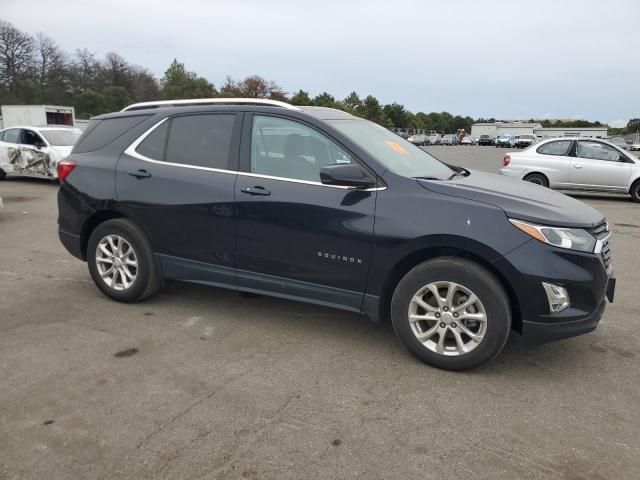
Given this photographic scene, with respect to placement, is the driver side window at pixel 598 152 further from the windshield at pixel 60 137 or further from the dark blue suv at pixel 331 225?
the windshield at pixel 60 137

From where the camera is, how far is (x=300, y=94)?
90.2m

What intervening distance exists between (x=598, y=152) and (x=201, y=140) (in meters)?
10.9

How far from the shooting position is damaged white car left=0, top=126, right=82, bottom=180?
43.8 feet

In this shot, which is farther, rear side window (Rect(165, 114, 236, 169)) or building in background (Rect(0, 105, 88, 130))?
building in background (Rect(0, 105, 88, 130))

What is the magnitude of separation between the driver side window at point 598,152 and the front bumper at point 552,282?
10.1 meters

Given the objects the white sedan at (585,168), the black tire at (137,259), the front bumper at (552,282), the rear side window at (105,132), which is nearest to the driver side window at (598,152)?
the white sedan at (585,168)

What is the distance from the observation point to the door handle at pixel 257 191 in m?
3.97

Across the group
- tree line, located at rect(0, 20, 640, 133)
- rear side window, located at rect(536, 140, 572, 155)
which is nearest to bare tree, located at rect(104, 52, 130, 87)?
tree line, located at rect(0, 20, 640, 133)

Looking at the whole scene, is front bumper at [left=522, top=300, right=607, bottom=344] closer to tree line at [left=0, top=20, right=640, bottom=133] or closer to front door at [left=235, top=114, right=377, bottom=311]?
front door at [left=235, top=114, right=377, bottom=311]

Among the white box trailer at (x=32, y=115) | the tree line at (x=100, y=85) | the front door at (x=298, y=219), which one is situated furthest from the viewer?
the tree line at (x=100, y=85)

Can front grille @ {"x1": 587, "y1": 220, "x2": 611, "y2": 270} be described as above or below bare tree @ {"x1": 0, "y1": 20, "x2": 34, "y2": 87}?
below

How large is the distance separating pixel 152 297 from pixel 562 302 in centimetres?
352

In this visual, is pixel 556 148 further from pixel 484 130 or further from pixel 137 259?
pixel 484 130

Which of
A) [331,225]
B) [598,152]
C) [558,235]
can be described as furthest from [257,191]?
[598,152]
